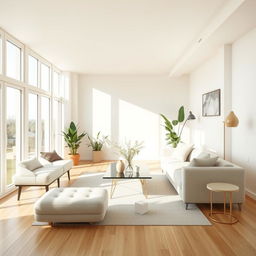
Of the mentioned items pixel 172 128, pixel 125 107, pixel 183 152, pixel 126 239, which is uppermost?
pixel 125 107

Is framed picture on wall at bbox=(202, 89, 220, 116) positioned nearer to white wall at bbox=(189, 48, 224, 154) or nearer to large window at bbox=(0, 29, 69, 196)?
white wall at bbox=(189, 48, 224, 154)

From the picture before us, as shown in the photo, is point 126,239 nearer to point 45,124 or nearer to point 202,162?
point 202,162

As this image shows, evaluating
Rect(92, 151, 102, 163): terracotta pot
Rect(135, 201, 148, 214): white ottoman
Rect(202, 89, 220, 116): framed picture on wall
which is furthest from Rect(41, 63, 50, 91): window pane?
Rect(135, 201, 148, 214): white ottoman

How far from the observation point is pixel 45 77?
6848 millimetres

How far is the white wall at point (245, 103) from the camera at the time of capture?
168 inches

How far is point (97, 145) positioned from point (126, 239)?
5.66 meters

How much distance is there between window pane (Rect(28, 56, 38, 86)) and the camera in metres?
5.78

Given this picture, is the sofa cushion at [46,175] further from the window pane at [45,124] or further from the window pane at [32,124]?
the window pane at [45,124]

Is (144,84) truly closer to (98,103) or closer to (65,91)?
(98,103)

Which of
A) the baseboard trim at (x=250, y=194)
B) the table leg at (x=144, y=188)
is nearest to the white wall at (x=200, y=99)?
the baseboard trim at (x=250, y=194)

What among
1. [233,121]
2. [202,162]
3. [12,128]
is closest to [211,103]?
[233,121]

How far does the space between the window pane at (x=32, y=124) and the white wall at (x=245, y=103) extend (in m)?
4.35

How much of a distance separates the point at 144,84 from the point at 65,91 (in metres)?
2.65

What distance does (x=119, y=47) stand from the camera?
222 inches
